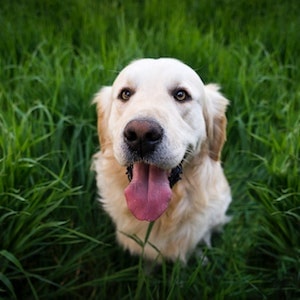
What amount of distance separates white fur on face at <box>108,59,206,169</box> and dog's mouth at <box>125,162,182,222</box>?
16 centimetres

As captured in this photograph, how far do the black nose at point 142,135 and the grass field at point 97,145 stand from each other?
0.63 m

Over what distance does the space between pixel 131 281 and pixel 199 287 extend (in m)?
0.39

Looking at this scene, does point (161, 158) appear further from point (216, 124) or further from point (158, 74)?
point (216, 124)

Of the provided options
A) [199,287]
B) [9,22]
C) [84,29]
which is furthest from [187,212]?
[9,22]

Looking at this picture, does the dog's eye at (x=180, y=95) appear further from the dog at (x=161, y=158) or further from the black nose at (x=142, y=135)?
the black nose at (x=142, y=135)

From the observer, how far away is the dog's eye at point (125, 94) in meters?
2.26

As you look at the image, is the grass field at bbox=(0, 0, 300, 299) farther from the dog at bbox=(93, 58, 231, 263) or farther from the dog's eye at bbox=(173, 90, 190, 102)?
the dog's eye at bbox=(173, 90, 190, 102)

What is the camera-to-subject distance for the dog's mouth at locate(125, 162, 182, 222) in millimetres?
2180

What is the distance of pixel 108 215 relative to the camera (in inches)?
108

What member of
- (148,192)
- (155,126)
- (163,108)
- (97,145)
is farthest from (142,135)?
(97,145)

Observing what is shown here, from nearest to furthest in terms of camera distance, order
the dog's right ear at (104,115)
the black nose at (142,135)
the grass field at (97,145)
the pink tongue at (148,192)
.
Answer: the black nose at (142,135)
the pink tongue at (148,192)
the grass field at (97,145)
the dog's right ear at (104,115)

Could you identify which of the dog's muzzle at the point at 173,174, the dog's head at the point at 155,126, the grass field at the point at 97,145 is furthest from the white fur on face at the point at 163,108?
the grass field at the point at 97,145

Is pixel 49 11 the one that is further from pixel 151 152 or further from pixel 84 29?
pixel 151 152

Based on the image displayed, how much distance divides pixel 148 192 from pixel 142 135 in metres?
0.36
